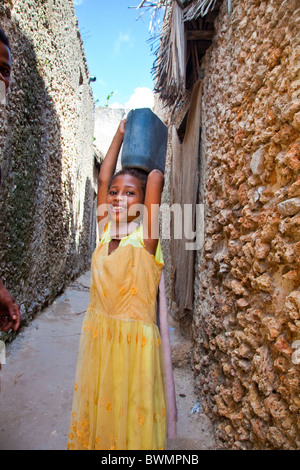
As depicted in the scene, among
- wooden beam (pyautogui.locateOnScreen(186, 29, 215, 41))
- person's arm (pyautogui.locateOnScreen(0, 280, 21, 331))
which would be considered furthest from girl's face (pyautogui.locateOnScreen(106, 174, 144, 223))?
wooden beam (pyautogui.locateOnScreen(186, 29, 215, 41))

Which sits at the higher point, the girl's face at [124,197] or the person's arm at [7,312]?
the girl's face at [124,197]

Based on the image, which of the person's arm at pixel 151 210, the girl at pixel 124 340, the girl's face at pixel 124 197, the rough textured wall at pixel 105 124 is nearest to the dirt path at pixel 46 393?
the girl at pixel 124 340

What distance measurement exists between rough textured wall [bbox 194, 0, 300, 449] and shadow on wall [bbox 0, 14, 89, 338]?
1936 mm

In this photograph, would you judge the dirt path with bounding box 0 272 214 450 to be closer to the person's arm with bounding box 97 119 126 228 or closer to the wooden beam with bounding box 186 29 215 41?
the person's arm with bounding box 97 119 126 228

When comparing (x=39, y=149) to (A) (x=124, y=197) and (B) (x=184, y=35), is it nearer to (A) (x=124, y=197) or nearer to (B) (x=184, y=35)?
(B) (x=184, y=35)

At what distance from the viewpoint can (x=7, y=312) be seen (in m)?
1.40

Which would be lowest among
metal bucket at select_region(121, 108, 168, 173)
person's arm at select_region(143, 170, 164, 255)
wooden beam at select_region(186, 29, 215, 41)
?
person's arm at select_region(143, 170, 164, 255)

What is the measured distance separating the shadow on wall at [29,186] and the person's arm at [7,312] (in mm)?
1734

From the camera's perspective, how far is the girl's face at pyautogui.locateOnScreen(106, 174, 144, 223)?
5.03 ft

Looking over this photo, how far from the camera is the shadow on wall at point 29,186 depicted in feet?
9.91

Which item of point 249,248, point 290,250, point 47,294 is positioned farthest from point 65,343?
point 290,250

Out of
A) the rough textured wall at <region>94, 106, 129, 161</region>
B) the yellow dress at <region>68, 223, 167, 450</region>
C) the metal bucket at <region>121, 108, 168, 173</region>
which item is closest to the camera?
the yellow dress at <region>68, 223, 167, 450</region>

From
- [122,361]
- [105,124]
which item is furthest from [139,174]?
[105,124]

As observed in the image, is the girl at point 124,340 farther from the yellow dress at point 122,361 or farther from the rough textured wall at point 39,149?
the rough textured wall at point 39,149
